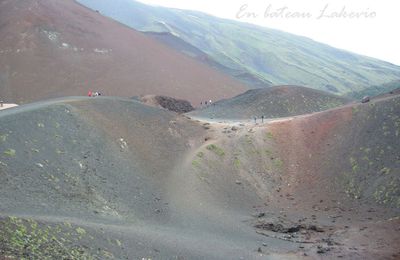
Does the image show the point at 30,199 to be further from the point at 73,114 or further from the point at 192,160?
the point at 192,160

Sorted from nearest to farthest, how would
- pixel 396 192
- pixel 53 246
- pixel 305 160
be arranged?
pixel 53 246, pixel 396 192, pixel 305 160

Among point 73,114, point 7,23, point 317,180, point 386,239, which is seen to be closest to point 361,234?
point 386,239

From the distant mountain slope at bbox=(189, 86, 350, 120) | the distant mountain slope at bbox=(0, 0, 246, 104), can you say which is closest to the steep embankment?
the distant mountain slope at bbox=(189, 86, 350, 120)

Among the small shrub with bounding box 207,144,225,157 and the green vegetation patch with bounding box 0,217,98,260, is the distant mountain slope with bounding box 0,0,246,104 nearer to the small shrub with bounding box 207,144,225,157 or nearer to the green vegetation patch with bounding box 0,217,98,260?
the small shrub with bounding box 207,144,225,157

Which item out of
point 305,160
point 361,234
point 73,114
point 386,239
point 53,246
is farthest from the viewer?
point 305,160

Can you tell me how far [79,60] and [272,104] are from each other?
1237 inches

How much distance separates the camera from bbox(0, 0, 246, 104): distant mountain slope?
59625 mm

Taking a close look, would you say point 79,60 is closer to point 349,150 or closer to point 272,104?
point 272,104

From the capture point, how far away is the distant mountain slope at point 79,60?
59.6m

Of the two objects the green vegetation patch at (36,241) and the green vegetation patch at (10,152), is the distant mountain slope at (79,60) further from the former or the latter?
the green vegetation patch at (36,241)

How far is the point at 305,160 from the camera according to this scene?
3581 centimetres

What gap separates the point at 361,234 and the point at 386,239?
1800mm

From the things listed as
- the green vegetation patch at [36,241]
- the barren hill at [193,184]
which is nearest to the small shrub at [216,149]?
the barren hill at [193,184]

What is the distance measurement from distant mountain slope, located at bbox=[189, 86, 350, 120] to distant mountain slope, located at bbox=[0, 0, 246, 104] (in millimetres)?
15996
